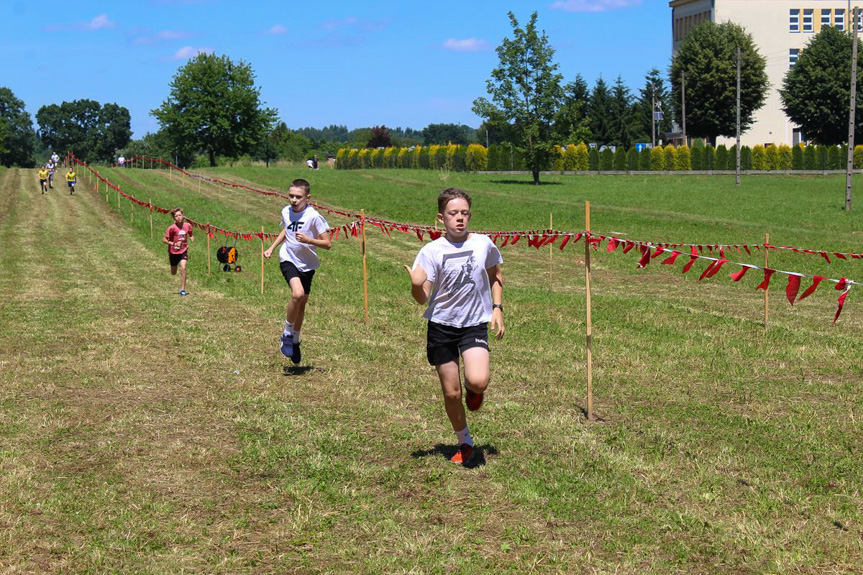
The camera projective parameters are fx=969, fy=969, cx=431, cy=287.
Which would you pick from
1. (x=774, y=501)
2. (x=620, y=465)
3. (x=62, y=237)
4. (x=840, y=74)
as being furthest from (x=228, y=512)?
(x=840, y=74)

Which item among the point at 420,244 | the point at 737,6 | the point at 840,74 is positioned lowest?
the point at 420,244

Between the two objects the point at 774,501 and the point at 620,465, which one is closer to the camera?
the point at 774,501

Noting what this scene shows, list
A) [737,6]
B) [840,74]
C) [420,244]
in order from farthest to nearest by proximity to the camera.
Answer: [737,6], [840,74], [420,244]

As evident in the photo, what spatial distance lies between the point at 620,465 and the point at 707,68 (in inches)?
3217

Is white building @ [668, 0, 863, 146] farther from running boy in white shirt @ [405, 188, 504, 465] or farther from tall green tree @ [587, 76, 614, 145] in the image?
running boy in white shirt @ [405, 188, 504, 465]

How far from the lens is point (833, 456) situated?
697 centimetres

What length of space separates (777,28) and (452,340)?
105 metres

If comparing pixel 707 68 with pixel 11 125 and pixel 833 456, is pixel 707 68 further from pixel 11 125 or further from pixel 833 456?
pixel 11 125

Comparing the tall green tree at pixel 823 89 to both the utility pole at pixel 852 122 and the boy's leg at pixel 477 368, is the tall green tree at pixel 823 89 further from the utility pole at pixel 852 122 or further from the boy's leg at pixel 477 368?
the boy's leg at pixel 477 368

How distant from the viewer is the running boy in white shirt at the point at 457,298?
21.3ft

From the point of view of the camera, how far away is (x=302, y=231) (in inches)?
396

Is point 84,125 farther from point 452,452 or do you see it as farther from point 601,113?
point 452,452

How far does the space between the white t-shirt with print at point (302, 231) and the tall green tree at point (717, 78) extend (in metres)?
77.1

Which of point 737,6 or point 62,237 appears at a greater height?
point 737,6
